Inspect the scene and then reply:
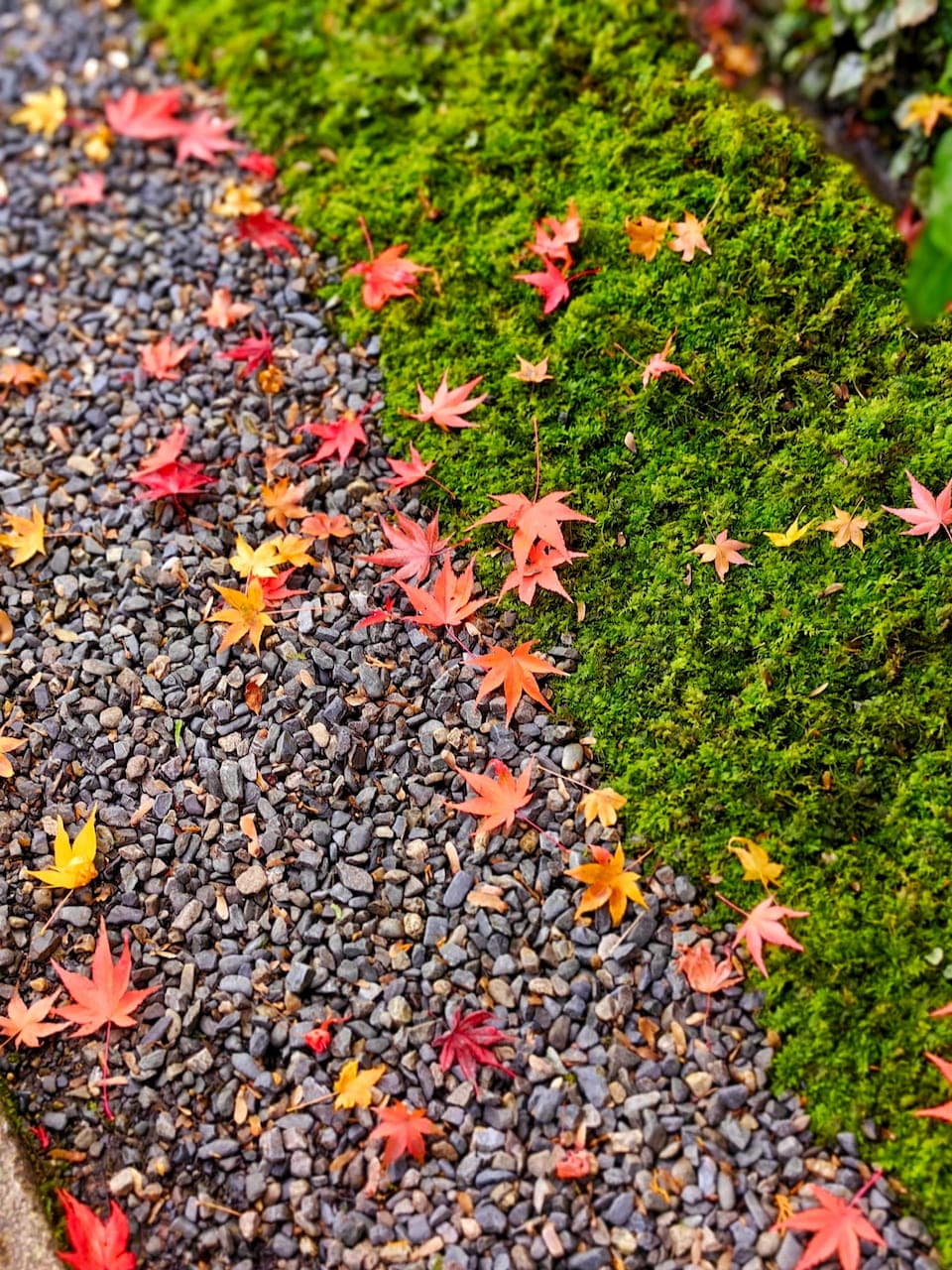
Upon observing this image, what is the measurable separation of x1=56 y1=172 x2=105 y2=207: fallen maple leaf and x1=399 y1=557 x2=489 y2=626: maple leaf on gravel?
80.7 inches

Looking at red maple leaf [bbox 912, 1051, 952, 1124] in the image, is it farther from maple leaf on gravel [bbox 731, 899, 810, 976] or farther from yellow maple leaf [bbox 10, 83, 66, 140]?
yellow maple leaf [bbox 10, 83, 66, 140]

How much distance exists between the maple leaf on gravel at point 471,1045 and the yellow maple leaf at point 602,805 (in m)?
0.51

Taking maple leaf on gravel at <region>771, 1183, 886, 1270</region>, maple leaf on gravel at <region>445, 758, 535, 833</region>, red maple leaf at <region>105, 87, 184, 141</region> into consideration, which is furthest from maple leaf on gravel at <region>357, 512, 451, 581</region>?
red maple leaf at <region>105, 87, 184, 141</region>

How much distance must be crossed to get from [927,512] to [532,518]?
1008 millimetres

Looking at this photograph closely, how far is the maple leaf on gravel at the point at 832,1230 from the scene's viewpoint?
2072 millimetres

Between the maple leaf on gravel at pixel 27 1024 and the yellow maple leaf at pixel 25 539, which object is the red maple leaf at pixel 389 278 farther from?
the maple leaf on gravel at pixel 27 1024

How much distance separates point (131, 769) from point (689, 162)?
8.08 feet

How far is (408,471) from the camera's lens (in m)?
3.02

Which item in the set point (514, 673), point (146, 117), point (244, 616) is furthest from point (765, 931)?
point (146, 117)

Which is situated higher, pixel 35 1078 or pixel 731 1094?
pixel 731 1094

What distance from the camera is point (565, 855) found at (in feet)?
8.29

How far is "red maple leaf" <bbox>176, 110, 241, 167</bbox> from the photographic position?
12.5 ft

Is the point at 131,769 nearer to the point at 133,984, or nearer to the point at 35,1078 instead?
the point at 133,984

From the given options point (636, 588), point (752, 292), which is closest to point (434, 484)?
point (636, 588)
